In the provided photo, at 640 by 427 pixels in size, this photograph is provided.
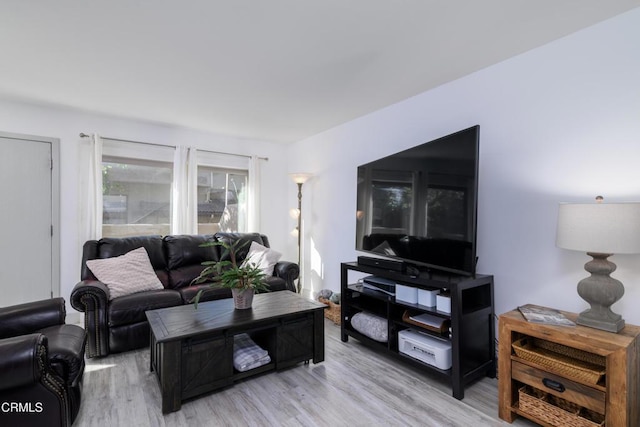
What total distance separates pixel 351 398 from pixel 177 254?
247 centimetres

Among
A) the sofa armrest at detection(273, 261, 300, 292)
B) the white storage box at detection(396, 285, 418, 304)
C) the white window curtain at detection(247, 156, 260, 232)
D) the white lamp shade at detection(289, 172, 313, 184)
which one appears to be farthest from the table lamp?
the white window curtain at detection(247, 156, 260, 232)

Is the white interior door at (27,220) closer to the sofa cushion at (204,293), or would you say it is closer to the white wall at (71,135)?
the white wall at (71,135)

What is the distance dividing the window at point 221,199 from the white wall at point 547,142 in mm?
2866

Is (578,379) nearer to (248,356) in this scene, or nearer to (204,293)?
(248,356)

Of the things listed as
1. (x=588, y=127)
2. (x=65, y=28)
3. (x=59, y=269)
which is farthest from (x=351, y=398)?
(x=59, y=269)

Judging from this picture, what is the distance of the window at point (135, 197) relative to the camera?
377 cm

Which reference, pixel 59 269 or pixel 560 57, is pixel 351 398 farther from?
pixel 59 269

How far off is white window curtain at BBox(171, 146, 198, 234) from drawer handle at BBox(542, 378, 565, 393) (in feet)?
12.8

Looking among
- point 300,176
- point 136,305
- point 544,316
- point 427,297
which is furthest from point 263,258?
point 544,316

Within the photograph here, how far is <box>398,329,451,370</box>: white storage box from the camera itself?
2.10m

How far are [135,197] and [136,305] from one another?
1.81 meters

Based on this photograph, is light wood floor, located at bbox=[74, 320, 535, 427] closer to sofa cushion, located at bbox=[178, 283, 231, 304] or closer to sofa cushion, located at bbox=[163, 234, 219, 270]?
sofa cushion, located at bbox=[178, 283, 231, 304]

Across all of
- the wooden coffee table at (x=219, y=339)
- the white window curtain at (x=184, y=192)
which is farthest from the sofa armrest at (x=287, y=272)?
the white window curtain at (x=184, y=192)

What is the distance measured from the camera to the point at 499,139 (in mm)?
2314
